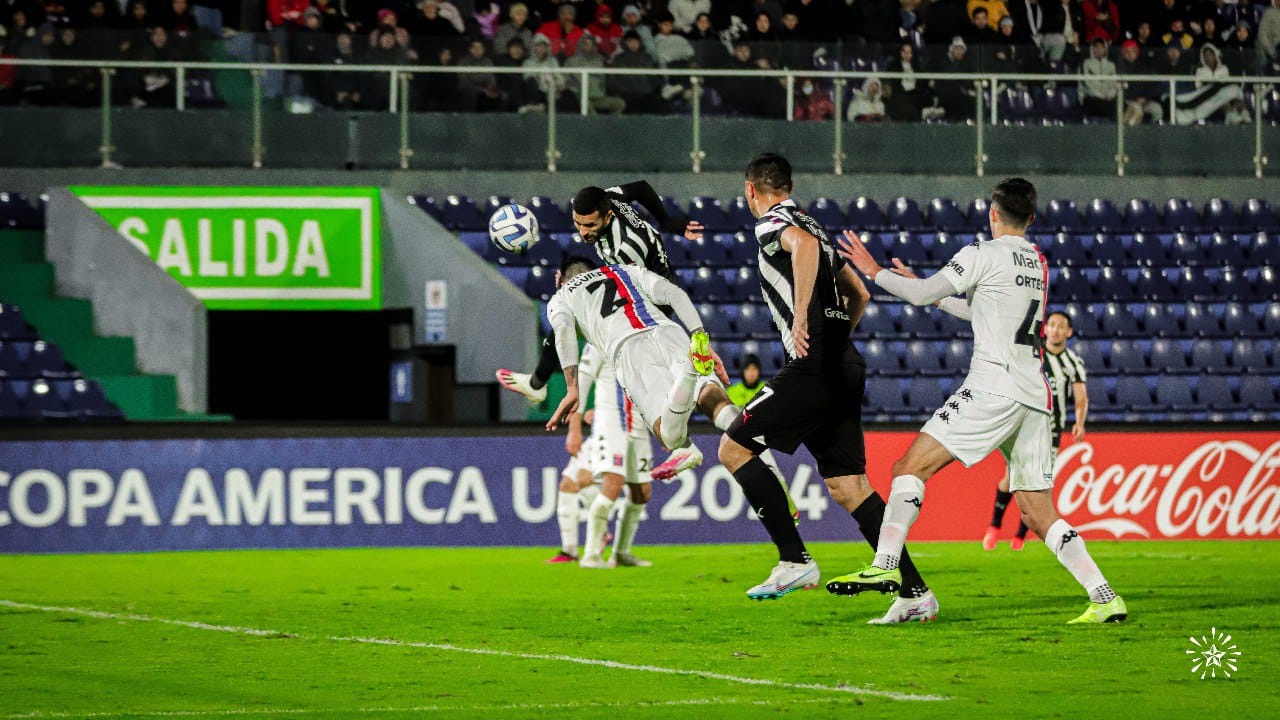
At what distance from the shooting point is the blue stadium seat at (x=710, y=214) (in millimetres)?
19469

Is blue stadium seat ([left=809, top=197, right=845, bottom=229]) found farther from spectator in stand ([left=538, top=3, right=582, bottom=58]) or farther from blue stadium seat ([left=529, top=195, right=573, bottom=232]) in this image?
spectator in stand ([left=538, top=3, right=582, bottom=58])

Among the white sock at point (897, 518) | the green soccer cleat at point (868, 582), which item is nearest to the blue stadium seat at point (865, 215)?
the white sock at point (897, 518)

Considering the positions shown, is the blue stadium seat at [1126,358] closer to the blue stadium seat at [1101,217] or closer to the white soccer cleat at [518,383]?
the blue stadium seat at [1101,217]

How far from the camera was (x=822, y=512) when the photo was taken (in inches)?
612

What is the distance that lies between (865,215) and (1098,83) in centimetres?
308

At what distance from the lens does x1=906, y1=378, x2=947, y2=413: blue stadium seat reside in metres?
17.7

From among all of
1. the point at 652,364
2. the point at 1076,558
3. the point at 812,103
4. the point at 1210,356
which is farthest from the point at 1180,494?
the point at 1076,558

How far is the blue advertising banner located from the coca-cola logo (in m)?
2.29

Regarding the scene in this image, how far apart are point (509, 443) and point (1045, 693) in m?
9.46

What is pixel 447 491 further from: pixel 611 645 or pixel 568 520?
pixel 611 645

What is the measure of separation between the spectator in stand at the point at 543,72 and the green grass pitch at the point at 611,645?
7.98 meters

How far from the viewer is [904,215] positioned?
66.1ft

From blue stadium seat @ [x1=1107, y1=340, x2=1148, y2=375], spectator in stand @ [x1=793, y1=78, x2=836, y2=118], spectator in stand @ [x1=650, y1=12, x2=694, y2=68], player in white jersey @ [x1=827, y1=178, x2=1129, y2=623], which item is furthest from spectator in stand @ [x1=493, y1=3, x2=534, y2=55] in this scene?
player in white jersey @ [x1=827, y1=178, x2=1129, y2=623]

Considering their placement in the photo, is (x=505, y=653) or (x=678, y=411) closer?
(x=505, y=653)
